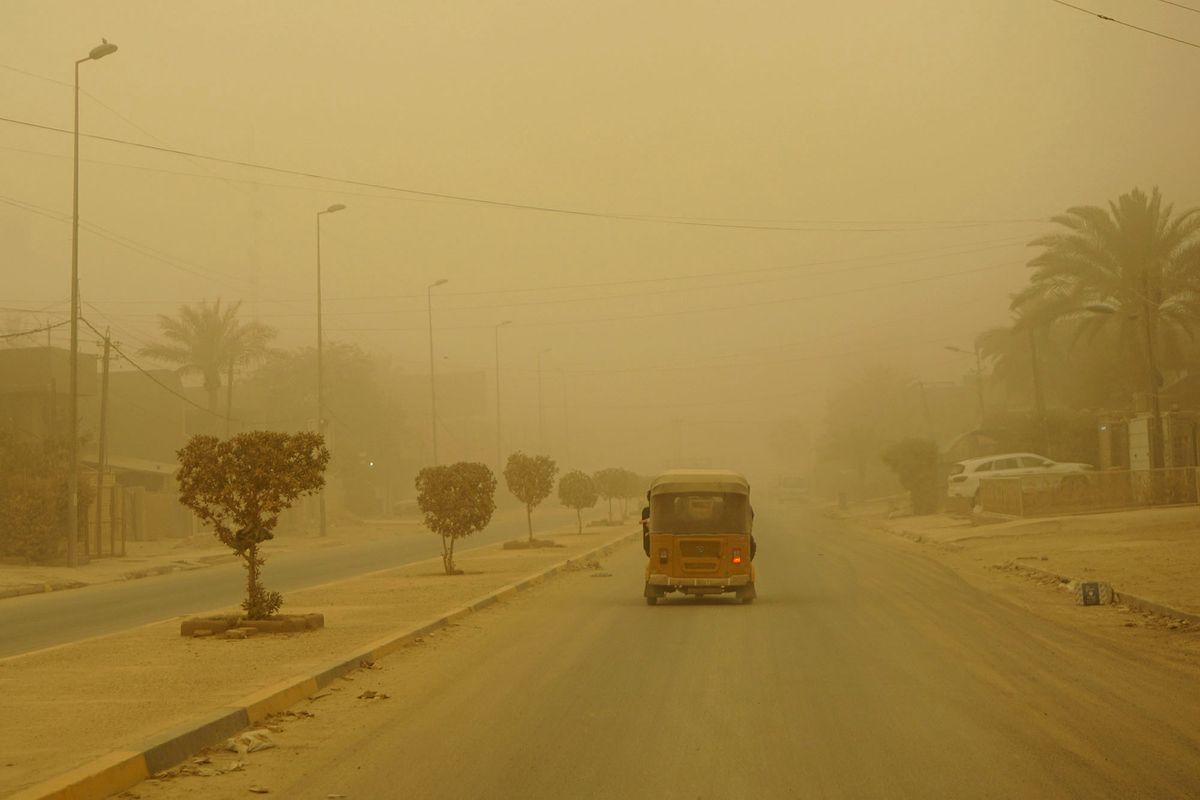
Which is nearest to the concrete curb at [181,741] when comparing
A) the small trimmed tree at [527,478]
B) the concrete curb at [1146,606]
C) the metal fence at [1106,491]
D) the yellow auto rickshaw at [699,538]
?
the yellow auto rickshaw at [699,538]

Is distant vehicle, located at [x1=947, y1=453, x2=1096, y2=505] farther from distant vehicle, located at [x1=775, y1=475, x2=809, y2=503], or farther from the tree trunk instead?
distant vehicle, located at [x1=775, y1=475, x2=809, y2=503]

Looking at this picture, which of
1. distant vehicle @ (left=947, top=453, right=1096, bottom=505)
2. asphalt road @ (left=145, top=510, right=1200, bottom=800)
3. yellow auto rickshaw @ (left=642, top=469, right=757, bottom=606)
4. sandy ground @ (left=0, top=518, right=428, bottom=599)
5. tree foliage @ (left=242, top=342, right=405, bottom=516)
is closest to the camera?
asphalt road @ (left=145, top=510, right=1200, bottom=800)

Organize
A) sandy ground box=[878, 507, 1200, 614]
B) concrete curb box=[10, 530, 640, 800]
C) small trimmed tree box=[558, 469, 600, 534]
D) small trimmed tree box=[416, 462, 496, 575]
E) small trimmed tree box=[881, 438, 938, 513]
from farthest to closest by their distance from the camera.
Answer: small trimmed tree box=[881, 438, 938, 513] → small trimmed tree box=[558, 469, 600, 534] → small trimmed tree box=[416, 462, 496, 575] → sandy ground box=[878, 507, 1200, 614] → concrete curb box=[10, 530, 640, 800]

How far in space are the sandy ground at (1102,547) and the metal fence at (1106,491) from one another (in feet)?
3.68

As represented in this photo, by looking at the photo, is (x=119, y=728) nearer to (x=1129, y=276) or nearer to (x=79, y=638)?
(x=79, y=638)

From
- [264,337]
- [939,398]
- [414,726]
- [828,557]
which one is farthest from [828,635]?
[939,398]

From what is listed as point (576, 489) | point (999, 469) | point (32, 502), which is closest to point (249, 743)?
point (32, 502)

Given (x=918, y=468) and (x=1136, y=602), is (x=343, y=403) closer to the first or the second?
(x=918, y=468)

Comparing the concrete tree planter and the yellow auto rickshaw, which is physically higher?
the yellow auto rickshaw

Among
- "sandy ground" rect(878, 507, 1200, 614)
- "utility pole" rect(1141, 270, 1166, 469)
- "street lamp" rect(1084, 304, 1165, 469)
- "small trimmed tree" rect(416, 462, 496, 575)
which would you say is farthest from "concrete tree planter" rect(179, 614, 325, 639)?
"utility pole" rect(1141, 270, 1166, 469)

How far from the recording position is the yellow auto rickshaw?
19.9 metres

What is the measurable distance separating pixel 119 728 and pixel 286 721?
1275mm

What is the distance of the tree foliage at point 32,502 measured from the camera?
34.7m

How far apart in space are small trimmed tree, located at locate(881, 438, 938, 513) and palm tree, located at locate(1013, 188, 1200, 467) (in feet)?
25.1
